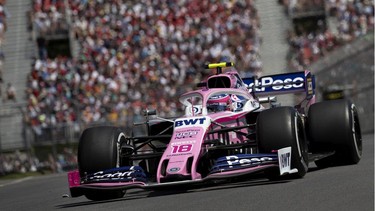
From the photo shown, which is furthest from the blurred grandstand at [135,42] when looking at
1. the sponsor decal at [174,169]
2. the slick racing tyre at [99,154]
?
the sponsor decal at [174,169]

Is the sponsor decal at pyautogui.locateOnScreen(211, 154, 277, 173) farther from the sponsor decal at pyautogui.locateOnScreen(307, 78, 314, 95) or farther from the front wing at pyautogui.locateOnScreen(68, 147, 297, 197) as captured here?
the sponsor decal at pyautogui.locateOnScreen(307, 78, 314, 95)

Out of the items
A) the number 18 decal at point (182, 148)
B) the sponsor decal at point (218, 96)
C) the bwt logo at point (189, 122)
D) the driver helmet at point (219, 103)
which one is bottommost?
the number 18 decal at point (182, 148)

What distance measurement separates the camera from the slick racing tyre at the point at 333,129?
12016mm

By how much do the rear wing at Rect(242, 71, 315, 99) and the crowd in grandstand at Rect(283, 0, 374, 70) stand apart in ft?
54.3

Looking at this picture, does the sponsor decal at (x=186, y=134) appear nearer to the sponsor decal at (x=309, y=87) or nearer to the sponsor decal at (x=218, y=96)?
the sponsor decal at (x=218, y=96)

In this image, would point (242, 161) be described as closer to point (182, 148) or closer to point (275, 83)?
point (182, 148)

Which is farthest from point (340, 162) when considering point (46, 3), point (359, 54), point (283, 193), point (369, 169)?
point (46, 3)

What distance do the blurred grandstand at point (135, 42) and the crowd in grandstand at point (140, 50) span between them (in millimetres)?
33

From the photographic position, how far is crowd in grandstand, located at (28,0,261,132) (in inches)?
1134

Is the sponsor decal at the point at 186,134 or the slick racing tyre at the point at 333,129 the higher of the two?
the sponsor decal at the point at 186,134

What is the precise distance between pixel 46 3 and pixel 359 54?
44.5 ft

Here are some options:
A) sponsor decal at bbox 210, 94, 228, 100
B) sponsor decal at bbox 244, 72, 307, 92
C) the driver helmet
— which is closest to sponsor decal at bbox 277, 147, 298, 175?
the driver helmet

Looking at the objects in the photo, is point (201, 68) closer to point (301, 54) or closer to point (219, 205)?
point (301, 54)

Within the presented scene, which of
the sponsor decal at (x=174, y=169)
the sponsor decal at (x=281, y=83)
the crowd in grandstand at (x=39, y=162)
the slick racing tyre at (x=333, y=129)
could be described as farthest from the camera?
the crowd in grandstand at (x=39, y=162)
